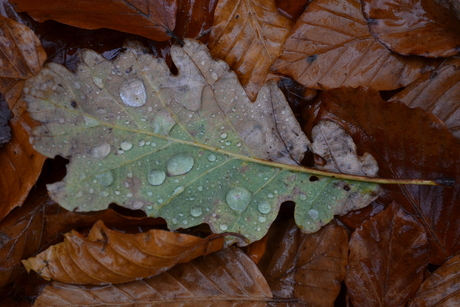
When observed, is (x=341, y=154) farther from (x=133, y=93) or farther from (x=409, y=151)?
(x=133, y=93)

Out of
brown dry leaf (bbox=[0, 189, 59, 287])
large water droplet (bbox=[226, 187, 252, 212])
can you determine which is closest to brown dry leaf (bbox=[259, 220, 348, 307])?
large water droplet (bbox=[226, 187, 252, 212])

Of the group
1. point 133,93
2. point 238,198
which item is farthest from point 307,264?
point 133,93

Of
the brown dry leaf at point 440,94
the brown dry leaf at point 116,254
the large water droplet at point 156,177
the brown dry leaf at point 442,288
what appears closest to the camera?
the brown dry leaf at point 116,254

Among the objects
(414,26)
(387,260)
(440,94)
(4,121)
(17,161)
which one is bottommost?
(17,161)

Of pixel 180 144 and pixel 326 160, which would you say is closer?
pixel 180 144

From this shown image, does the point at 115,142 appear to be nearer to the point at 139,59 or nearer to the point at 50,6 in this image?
the point at 139,59

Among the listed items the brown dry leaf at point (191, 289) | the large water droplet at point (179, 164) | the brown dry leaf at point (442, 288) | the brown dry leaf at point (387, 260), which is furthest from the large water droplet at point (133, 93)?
the brown dry leaf at point (442, 288)

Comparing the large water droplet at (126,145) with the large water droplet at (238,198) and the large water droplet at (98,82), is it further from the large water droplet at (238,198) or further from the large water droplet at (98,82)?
the large water droplet at (238,198)
